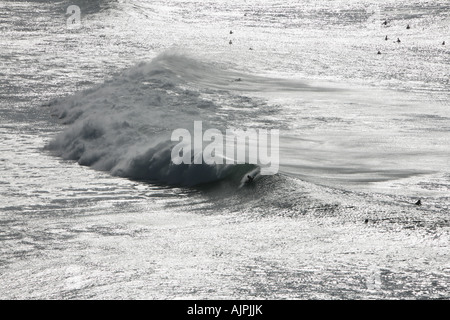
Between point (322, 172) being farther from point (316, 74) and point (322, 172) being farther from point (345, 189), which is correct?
point (316, 74)

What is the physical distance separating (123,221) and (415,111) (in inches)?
365

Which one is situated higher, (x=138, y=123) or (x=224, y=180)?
(x=138, y=123)

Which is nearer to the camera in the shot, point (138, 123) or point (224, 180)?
point (224, 180)

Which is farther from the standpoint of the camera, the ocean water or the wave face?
the wave face

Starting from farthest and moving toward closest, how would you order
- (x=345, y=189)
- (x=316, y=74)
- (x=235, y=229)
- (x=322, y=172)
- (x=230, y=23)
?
1. (x=230, y=23)
2. (x=316, y=74)
3. (x=322, y=172)
4. (x=345, y=189)
5. (x=235, y=229)

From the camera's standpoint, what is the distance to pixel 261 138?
15.0 metres

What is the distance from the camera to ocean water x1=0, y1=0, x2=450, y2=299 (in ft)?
26.8

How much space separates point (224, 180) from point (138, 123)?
11.9ft

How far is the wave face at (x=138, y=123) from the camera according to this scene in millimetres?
12789

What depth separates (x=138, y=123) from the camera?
15352 mm

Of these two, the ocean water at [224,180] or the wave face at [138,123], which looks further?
the wave face at [138,123]

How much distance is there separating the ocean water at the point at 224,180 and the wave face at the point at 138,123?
0.05 meters

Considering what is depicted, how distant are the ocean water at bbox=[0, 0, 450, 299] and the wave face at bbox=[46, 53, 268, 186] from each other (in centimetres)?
5
